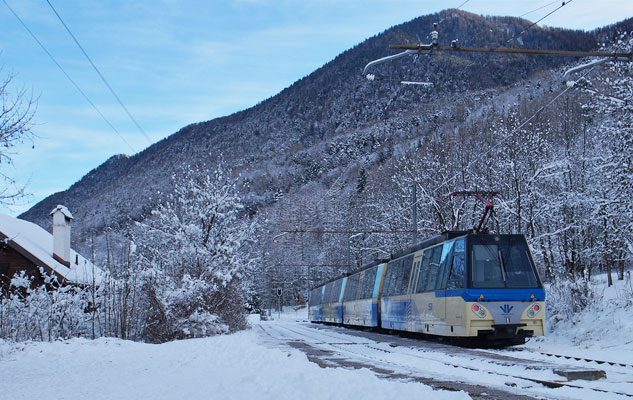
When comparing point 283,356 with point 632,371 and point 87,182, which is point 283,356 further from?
point 87,182

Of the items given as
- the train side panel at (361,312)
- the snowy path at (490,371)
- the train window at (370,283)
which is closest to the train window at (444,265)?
the snowy path at (490,371)

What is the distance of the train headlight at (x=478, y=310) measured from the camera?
17.8m

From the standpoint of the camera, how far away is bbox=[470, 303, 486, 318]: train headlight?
699 inches

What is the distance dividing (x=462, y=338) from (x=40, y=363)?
38.6 feet

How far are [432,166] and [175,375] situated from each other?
33.8m

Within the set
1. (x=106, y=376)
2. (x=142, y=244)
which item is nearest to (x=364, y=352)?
(x=106, y=376)

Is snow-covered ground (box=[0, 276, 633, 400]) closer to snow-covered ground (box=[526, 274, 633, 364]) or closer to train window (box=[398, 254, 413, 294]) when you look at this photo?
snow-covered ground (box=[526, 274, 633, 364])

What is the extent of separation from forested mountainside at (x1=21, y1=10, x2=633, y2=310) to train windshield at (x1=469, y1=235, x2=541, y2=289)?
4.99m

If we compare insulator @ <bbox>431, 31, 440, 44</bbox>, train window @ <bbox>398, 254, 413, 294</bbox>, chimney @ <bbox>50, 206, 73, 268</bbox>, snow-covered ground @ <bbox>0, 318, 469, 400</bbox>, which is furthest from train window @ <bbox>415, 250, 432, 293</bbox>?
chimney @ <bbox>50, 206, 73, 268</bbox>

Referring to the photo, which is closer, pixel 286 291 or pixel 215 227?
pixel 215 227

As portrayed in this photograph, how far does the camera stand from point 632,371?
11641 millimetres

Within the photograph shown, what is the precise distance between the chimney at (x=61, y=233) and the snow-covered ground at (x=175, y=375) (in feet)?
63.7

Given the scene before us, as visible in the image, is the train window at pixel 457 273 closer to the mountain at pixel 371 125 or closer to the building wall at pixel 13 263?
the building wall at pixel 13 263

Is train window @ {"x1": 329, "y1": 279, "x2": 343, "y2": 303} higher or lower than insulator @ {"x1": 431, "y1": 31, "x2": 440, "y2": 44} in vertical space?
lower
